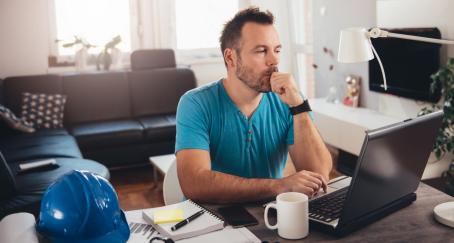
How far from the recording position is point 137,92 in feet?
16.0

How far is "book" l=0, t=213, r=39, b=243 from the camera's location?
118cm

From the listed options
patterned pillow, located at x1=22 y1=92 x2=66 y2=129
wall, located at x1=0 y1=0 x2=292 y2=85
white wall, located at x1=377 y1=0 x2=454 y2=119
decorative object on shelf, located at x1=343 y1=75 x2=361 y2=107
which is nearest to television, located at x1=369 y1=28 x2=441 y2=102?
white wall, located at x1=377 y1=0 x2=454 y2=119

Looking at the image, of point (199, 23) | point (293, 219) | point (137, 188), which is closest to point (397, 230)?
point (293, 219)

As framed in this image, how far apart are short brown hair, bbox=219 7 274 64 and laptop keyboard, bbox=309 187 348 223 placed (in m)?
0.65

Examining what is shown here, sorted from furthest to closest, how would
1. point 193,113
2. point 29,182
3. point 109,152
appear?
point 109,152 → point 29,182 → point 193,113

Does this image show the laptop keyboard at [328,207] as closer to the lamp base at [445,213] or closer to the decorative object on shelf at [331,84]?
the lamp base at [445,213]

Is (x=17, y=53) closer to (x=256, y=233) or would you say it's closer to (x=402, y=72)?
(x=402, y=72)

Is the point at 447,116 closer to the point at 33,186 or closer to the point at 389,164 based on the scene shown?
the point at 389,164

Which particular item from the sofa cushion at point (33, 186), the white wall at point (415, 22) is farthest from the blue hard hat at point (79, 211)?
the white wall at point (415, 22)

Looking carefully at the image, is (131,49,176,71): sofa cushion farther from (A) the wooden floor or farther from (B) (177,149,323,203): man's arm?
(B) (177,149,323,203): man's arm

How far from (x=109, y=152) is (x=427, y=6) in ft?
8.52

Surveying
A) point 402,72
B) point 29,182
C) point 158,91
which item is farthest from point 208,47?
point 29,182

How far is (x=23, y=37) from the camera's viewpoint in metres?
5.01

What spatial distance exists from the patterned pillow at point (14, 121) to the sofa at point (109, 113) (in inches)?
2.0
